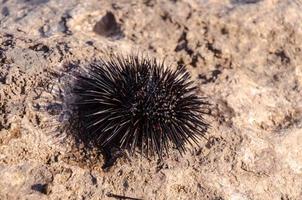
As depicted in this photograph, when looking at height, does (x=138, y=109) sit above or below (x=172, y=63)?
below

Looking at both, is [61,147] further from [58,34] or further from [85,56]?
[58,34]

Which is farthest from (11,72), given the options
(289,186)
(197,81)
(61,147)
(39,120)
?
(289,186)

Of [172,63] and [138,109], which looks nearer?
[138,109]

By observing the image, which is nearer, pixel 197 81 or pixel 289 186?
pixel 289 186
